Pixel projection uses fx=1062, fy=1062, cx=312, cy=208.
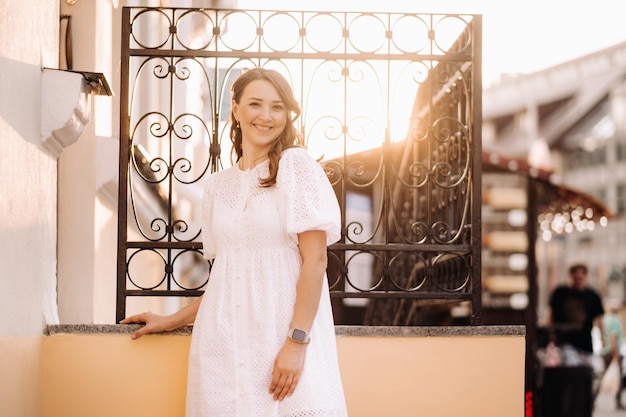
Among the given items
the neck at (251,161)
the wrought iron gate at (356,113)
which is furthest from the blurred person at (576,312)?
the neck at (251,161)

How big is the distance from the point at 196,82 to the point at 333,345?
10.4m

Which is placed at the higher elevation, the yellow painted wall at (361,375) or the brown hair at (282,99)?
the brown hair at (282,99)

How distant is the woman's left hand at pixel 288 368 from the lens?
10.6 ft

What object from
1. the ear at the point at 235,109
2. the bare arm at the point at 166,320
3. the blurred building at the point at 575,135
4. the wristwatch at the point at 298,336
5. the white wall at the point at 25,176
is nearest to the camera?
the wristwatch at the point at 298,336

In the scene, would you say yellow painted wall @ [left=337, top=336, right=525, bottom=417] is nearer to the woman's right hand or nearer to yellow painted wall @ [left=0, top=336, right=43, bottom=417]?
the woman's right hand

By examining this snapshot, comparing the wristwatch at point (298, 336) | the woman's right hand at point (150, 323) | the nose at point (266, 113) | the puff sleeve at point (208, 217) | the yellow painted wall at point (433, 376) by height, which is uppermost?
the nose at point (266, 113)

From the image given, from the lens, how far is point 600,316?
42.7ft

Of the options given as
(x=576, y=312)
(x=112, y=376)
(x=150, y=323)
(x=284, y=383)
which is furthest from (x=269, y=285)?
(x=576, y=312)

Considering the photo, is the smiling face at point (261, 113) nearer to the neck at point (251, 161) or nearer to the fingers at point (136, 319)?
the neck at point (251, 161)

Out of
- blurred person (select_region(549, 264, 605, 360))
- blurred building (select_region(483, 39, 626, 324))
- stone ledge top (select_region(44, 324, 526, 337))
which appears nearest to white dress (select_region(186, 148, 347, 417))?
stone ledge top (select_region(44, 324, 526, 337))

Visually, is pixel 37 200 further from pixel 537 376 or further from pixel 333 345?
pixel 537 376

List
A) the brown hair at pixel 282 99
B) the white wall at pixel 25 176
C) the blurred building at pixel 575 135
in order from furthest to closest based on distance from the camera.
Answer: the blurred building at pixel 575 135, the white wall at pixel 25 176, the brown hair at pixel 282 99

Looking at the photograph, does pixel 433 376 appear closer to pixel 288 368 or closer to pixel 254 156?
pixel 288 368

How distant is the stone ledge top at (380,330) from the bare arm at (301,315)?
115cm
